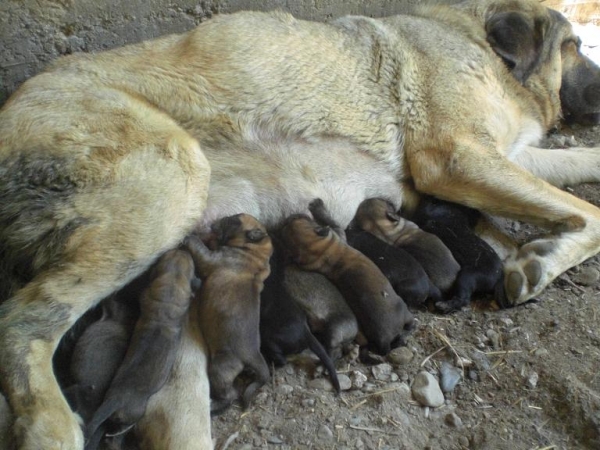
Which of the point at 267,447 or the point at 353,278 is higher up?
the point at 353,278

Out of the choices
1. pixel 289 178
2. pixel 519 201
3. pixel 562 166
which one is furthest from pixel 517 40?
pixel 289 178

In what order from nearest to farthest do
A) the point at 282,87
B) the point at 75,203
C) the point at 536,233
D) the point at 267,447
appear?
the point at 267,447 < the point at 75,203 < the point at 282,87 < the point at 536,233

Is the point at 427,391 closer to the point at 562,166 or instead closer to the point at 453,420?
the point at 453,420

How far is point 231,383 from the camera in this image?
104 inches

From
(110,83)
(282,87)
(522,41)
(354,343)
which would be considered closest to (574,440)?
(354,343)

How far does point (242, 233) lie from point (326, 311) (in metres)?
0.63

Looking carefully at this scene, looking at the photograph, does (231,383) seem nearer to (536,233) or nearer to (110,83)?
(110,83)

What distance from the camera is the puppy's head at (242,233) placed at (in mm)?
3146

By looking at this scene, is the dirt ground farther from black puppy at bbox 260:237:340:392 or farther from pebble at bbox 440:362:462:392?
black puppy at bbox 260:237:340:392

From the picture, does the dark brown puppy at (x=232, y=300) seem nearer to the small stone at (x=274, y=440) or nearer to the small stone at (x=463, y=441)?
the small stone at (x=274, y=440)

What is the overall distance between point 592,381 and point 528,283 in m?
0.64

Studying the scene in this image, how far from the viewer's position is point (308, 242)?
3.27 metres

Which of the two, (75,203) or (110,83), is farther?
(110,83)

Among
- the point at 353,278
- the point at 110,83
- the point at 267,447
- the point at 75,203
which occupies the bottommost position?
the point at 267,447
